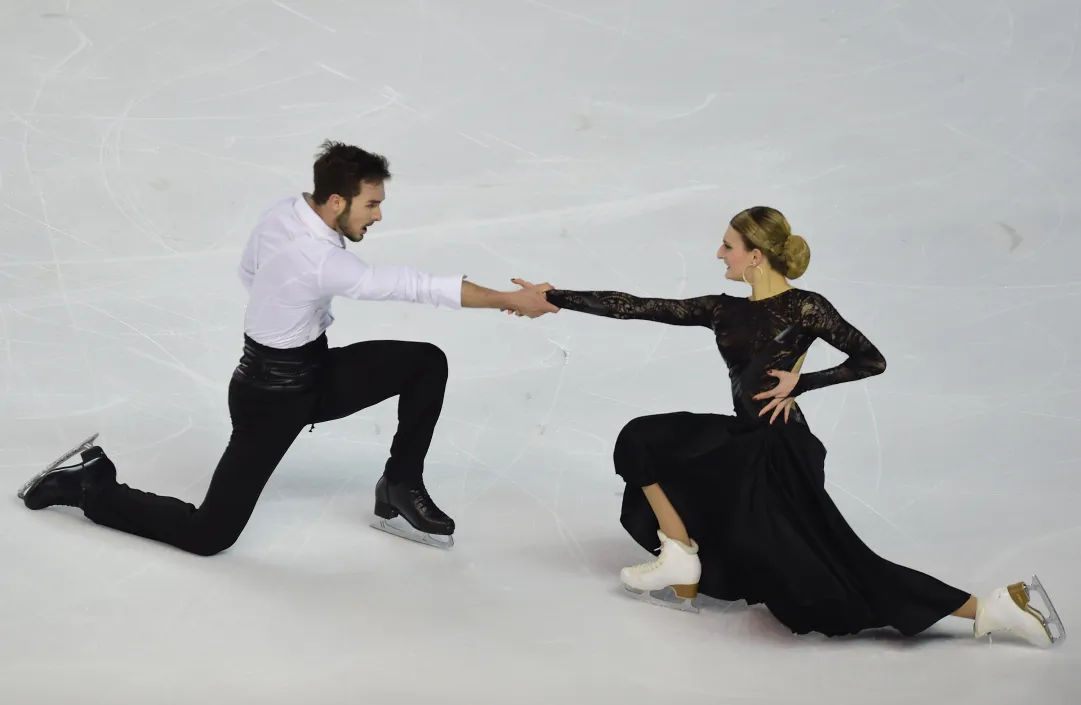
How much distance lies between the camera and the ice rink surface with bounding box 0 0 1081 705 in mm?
4801

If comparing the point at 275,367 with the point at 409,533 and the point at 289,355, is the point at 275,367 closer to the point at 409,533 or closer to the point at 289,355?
the point at 289,355

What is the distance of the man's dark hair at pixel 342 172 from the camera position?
453 centimetres

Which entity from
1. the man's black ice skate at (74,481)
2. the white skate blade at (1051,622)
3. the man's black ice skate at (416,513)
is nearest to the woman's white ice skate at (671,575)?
the man's black ice skate at (416,513)

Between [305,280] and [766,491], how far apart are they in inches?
63.6

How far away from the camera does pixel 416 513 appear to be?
489cm

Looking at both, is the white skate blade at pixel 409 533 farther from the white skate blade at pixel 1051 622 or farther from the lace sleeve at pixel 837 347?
the white skate blade at pixel 1051 622

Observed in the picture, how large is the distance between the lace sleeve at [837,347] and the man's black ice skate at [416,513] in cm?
138

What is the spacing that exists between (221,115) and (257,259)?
279 cm

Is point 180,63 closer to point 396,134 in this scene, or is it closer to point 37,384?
point 396,134

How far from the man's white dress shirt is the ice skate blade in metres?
1.11

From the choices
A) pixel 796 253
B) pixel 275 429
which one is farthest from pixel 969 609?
pixel 275 429

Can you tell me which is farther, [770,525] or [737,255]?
[737,255]

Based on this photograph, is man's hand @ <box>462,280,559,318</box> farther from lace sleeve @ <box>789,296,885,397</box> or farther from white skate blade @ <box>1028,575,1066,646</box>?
white skate blade @ <box>1028,575,1066,646</box>

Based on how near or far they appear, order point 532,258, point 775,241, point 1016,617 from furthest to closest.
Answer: point 532,258
point 775,241
point 1016,617
